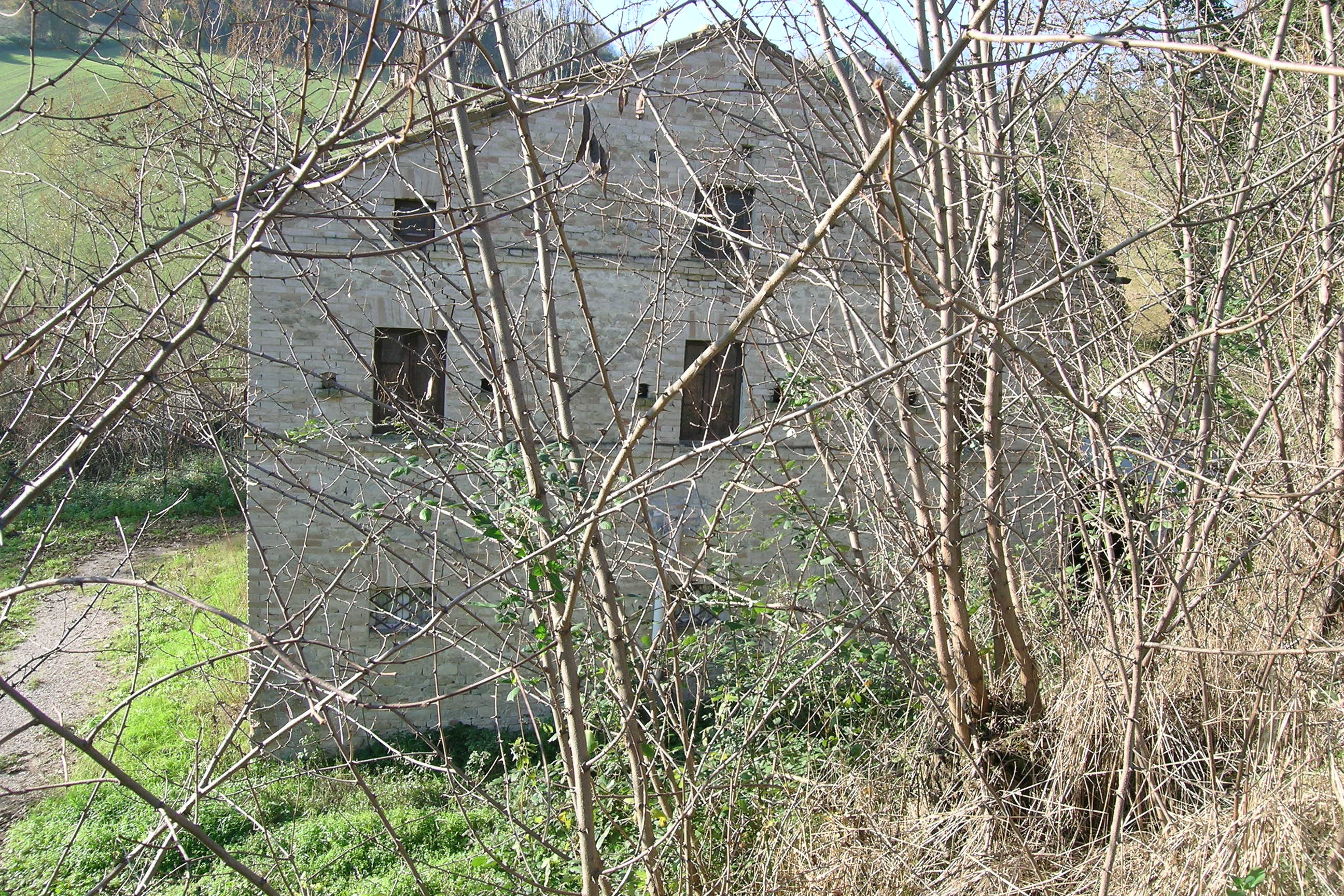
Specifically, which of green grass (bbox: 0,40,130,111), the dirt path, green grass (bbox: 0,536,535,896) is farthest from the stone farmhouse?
the dirt path

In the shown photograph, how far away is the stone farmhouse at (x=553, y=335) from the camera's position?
3.05m

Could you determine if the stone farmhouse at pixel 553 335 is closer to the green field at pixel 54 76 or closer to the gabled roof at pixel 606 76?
the gabled roof at pixel 606 76

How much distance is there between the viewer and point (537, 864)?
427 cm

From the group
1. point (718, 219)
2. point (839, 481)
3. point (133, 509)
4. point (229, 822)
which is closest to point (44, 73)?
point (718, 219)

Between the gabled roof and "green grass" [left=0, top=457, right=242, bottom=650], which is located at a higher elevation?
the gabled roof

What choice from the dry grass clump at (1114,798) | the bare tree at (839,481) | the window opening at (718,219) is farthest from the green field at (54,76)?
the dry grass clump at (1114,798)

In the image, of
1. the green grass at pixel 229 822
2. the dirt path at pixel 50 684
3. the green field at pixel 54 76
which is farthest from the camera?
the dirt path at pixel 50 684

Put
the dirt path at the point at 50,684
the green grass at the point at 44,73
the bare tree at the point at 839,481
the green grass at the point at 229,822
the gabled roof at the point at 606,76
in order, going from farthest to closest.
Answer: the dirt path at the point at 50,684 < the green grass at the point at 44,73 < the green grass at the point at 229,822 < the bare tree at the point at 839,481 < the gabled roof at the point at 606,76

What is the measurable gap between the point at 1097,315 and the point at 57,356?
16.2 feet

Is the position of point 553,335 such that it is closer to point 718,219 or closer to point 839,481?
point 718,219

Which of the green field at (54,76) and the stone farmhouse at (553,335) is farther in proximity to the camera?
the stone farmhouse at (553,335)

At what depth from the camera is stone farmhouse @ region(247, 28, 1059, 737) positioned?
10.0ft

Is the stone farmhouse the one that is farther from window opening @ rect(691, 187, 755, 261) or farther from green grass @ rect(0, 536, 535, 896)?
green grass @ rect(0, 536, 535, 896)

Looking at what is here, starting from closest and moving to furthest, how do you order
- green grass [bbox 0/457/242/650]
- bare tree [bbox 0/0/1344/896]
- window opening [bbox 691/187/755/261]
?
bare tree [bbox 0/0/1344/896] < window opening [bbox 691/187/755/261] < green grass [bbox 0/457/242/650]
